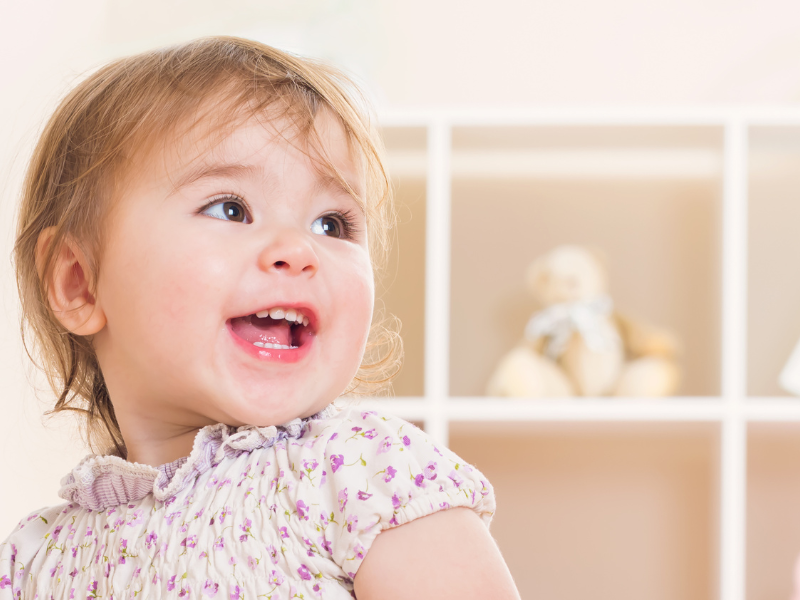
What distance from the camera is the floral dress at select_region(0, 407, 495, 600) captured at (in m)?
0.49

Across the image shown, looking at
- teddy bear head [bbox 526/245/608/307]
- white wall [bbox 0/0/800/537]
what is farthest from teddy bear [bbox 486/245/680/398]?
white wall [bbox 0/0/800/537]

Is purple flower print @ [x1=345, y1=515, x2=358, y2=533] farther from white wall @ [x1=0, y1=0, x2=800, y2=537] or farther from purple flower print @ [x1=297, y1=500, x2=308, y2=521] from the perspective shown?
white wall @ [x1=0, y1=0, x2=800, y2=537]

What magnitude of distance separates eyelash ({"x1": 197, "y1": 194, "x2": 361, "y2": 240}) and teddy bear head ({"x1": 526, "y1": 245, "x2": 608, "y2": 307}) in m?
1.16

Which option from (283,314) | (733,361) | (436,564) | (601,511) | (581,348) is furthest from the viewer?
(601,511)

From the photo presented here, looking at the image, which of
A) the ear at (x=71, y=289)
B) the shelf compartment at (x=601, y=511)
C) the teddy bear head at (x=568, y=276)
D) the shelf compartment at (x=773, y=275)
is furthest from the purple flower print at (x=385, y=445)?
the shelf compartment at (x=773, y=275)

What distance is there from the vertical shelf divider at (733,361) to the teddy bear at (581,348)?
16 centimetres

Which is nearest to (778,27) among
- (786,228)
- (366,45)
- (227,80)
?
(786,228)

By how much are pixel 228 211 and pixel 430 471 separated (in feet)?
0.73

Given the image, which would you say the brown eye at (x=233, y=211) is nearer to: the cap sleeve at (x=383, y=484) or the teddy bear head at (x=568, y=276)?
the cap sleeve at (x=383, y=484)

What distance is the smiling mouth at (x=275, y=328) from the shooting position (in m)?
0.56

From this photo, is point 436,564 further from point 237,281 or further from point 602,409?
point 602,409

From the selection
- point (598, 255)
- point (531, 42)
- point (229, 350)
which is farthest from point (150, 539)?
point (531, 42)

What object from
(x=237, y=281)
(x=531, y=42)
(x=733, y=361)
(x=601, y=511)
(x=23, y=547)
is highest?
(x=531, y=42)

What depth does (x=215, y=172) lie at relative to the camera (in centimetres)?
56
